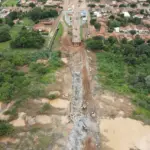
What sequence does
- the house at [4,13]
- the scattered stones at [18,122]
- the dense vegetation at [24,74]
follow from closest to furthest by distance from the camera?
the scattered stones at [18,122] → the dense vegetation at [24,74] → the house at [4,13]

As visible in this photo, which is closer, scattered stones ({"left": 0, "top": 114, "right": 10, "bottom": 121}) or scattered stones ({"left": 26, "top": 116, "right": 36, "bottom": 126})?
scattered stones ({"left": 26, "top": 116, "right": 36, "bottom": 126})

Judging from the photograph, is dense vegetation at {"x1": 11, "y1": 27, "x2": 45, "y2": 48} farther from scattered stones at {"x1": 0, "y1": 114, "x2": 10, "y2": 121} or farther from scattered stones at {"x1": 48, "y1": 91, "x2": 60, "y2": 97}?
scattered stones at {"x1": 0, "y1": 114, "x2": 10, "y2": 121}

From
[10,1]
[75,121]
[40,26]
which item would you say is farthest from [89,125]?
[10,1]

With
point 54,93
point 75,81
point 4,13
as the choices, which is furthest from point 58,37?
point 4,13

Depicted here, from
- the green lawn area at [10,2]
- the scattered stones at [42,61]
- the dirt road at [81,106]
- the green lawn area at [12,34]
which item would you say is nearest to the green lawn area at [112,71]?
the dirt road at [81,106]

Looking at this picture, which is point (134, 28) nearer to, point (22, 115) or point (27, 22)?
point (27, 22)

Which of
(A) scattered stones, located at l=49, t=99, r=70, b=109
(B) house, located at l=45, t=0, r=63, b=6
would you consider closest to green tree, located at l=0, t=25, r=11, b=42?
(A) scattered stones, located at l=49, t=99, r=70, b=109

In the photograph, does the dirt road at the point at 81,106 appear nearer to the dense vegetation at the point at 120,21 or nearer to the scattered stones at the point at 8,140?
the scattered stones at the point at 8,140

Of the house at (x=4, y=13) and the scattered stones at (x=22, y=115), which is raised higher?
the house at (x=4, y=13)
